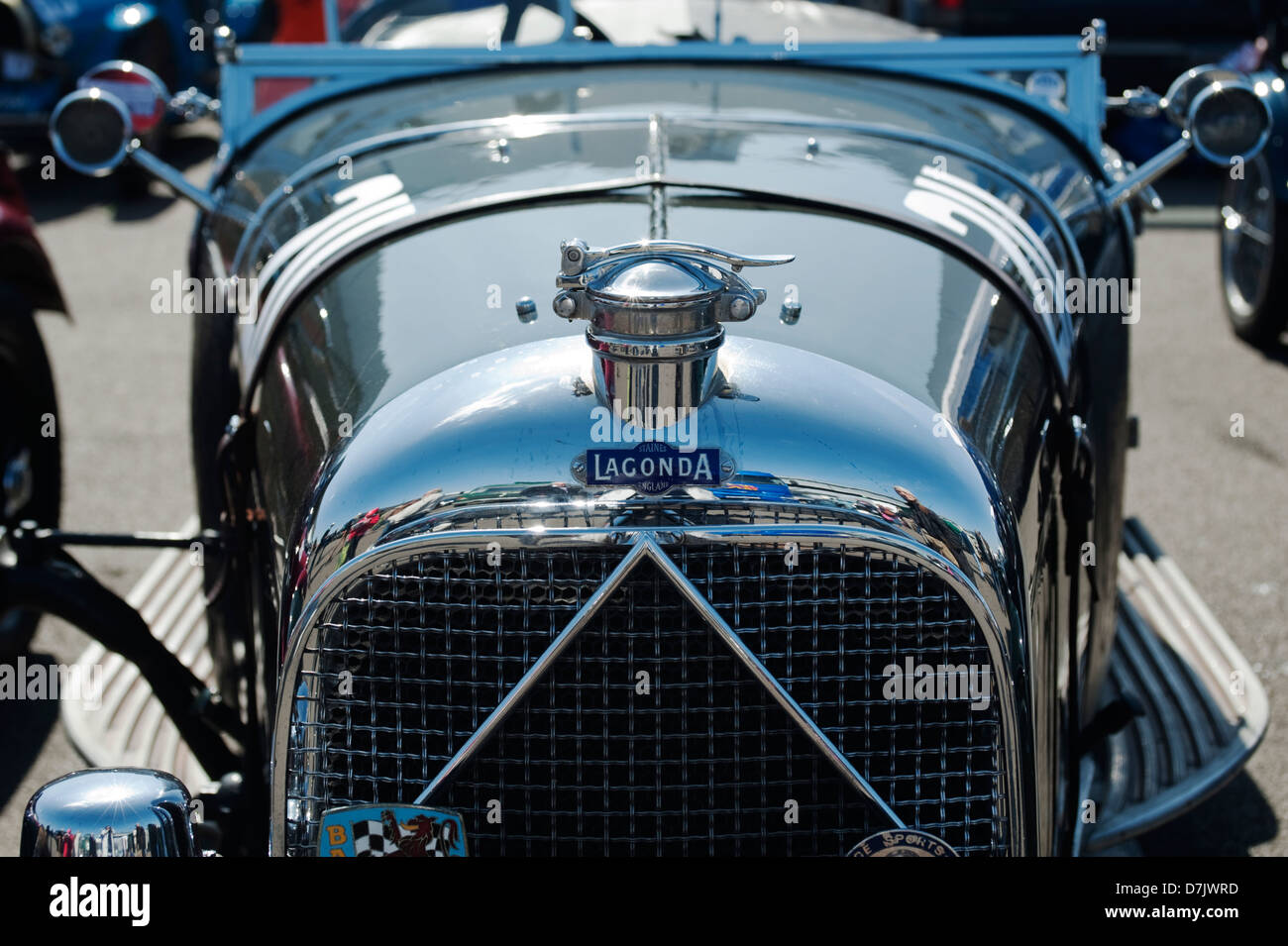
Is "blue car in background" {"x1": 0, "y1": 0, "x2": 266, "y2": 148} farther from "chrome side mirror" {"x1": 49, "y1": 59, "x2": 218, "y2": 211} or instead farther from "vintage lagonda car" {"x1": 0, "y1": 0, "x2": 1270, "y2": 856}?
"vintage lagonda car" {"x1": 0, "y1": 0, "x2": 1270, "y2": 856}

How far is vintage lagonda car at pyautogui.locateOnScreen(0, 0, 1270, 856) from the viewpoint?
169cm

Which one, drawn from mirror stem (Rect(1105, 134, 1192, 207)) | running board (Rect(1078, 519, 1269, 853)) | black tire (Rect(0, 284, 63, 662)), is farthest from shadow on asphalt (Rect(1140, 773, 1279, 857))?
black tire (Rect(0, 284, 63, 662))

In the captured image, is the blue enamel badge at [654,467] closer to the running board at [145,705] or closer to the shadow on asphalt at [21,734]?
the running board at [145,705]

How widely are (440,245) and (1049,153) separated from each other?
135 centimetres

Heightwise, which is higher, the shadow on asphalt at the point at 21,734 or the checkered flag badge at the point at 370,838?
the shadow on asphalt at the point at 21,734

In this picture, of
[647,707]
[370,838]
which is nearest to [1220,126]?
[647,707]

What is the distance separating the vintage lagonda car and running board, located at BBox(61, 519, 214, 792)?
4 centimetres

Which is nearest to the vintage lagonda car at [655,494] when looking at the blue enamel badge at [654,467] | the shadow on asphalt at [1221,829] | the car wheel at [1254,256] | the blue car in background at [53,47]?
the blue enamel badge at [654,467]

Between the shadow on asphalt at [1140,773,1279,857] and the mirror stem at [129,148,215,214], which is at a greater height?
the mirror stem at [129,148,215,214]

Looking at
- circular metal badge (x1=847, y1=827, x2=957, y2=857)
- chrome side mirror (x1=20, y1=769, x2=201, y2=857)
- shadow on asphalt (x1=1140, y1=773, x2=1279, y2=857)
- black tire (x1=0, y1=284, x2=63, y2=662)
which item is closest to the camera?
chrome side mirror (x1=20, y1=769, x2=201, y2=857)

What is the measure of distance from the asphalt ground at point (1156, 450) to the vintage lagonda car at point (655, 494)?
526 millimetres

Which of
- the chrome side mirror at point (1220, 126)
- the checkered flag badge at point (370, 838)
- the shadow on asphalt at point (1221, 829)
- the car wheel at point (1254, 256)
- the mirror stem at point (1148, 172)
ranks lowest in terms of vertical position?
the checkered flag badge at point (370, 838)

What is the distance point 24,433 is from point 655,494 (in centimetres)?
268

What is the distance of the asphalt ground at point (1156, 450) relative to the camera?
3.27 m
